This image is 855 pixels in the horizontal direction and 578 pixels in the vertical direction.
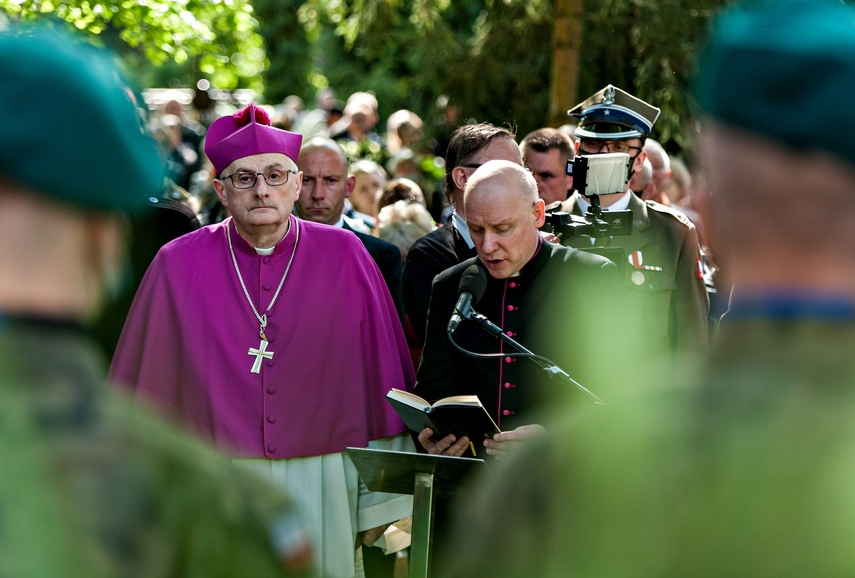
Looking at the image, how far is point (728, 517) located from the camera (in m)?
1.71

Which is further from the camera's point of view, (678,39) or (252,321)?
(678,39)

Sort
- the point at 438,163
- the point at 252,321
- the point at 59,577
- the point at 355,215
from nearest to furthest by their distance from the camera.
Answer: the point at 59,577
the point at 252,321
the point at 355,215
the point at 438,163

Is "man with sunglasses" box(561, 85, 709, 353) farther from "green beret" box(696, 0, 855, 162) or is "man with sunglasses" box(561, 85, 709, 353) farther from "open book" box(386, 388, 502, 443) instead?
"green beret" box(696, 0, 855, 162)

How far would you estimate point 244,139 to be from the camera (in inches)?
213

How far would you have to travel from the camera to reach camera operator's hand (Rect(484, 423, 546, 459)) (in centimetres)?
428

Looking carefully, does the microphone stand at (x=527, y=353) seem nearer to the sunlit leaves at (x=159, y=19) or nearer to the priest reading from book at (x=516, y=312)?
the priest reading from book at (x=516, y=312)

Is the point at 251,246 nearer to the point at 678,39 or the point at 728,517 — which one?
the point at 728,517

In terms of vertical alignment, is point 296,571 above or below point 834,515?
below

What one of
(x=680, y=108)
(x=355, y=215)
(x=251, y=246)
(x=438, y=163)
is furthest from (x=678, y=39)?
(x=251, y=246)

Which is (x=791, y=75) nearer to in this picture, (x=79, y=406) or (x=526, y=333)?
(x=79, y=406)

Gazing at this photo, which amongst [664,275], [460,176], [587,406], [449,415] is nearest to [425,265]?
[460,176]

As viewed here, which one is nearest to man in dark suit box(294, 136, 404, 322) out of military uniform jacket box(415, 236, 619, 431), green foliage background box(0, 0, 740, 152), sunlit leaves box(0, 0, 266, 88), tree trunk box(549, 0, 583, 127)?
sunlit leaves box(0, 0, 266, 88)

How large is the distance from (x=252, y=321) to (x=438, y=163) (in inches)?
358

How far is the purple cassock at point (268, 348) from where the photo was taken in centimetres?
502
